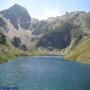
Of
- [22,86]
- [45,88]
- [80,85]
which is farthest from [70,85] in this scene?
[22,86]

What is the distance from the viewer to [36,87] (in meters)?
112

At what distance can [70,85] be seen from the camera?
116 m

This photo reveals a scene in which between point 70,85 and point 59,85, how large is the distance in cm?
509

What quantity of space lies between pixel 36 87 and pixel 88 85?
2344 cm

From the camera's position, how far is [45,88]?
109500 millimetres

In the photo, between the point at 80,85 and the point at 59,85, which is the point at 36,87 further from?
the point at 80,85

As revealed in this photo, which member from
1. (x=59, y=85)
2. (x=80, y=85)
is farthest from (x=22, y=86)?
(x=80, y=85)

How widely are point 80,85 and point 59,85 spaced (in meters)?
9.69

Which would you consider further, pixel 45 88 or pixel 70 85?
pixel 70 85

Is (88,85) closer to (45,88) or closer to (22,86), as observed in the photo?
(45,88)

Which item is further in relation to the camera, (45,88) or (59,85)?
(59,85)

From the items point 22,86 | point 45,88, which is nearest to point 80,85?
point 45,88

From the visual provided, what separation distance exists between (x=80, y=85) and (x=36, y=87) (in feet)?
66.4

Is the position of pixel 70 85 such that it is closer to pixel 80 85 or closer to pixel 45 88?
pixel 80 85
